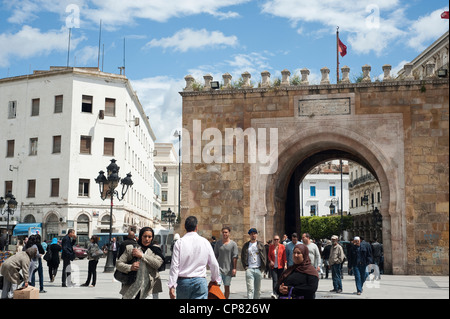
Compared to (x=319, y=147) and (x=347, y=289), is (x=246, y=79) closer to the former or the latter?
(x=319, y=147)

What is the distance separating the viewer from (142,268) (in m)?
6.61

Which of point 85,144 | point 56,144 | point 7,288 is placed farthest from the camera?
point 85,144

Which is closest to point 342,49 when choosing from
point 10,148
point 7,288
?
point 7,288

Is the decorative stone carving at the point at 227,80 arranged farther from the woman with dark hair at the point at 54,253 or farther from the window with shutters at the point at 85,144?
the window with shutters at the point at 85,144

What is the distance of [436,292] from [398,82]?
313 inches

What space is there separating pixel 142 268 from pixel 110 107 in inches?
1260

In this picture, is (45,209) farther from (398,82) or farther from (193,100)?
(398,82)

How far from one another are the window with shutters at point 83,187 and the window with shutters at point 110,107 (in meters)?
5.09

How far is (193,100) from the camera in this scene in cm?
1889

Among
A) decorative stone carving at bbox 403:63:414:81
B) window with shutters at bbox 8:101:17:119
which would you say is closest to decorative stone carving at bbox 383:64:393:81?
decorative stone carving at bbox 403:63:414:81

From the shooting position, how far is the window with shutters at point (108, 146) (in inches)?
1451

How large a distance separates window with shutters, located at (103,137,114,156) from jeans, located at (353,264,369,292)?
26.9 m

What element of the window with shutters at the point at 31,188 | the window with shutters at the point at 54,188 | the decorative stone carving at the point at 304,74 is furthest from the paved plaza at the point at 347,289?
the window with shutters at the point at 31,188
